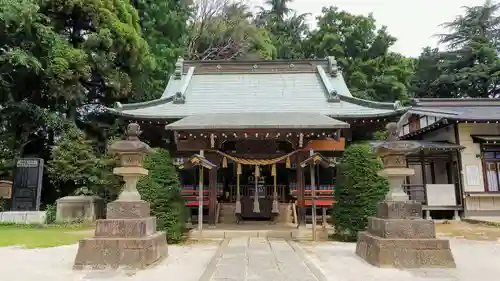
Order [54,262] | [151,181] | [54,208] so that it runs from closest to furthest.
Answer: [54,262], [151,181], [54,208]

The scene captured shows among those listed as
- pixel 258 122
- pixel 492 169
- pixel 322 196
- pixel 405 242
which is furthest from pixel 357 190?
pixel 492 169

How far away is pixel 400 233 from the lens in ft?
19.3

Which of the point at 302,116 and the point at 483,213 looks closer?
the point at 302,116

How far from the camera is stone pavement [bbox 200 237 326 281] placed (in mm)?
4977

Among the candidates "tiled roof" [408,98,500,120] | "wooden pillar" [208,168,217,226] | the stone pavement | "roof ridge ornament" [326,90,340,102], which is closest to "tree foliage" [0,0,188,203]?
"wooden pillar" [208,168,217,226]

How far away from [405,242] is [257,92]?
971 centimetres

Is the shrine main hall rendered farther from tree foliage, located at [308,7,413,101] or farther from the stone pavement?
tree foliage, located at [308,7,413,101]

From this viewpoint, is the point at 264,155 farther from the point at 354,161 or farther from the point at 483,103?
the point at 483,103

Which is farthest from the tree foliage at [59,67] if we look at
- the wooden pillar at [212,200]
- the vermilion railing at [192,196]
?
the wooden pillar at [212,200]

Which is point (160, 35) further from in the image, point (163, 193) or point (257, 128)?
point (163, 193)

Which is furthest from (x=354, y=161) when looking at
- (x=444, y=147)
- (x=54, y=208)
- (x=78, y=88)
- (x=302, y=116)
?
(x=78, y=88)

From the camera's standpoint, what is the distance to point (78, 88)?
1528 cm

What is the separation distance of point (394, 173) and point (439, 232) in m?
5.73

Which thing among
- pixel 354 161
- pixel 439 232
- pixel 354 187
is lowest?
pixel 439 232
